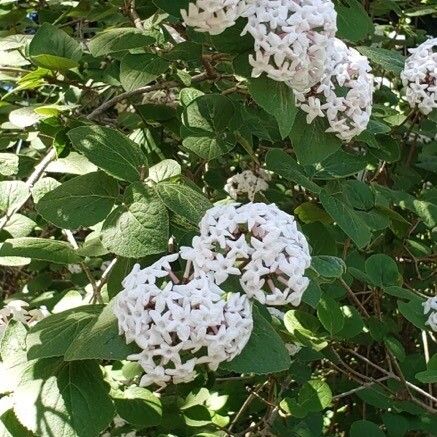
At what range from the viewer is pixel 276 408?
1.95 metres

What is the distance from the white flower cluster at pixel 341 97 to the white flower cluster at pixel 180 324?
470 millimetres

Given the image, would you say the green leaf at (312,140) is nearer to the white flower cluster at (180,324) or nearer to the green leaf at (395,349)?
the white flower cluster at (180,324)

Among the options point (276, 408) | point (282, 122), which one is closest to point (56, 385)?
point (282, 122)

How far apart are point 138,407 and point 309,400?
497 millimetres

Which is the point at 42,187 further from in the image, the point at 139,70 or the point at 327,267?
the point at 327,267

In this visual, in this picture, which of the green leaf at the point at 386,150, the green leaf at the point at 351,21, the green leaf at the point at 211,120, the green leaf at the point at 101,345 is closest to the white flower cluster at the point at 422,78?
the green leaf at the point at 386,150

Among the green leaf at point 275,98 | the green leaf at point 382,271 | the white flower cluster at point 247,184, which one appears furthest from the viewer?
the white flower cluster at point 247,184

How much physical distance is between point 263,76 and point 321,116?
0.55 feet

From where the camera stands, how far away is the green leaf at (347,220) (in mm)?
1561

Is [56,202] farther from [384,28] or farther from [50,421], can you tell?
[384,28]

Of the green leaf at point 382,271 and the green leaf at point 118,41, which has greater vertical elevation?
the green leaf at point 118,41

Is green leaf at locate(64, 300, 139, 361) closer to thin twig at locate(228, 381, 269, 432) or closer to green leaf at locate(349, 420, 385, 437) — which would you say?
thin twig at locate(228, 381, 269, 432)

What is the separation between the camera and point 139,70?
149 centimetres

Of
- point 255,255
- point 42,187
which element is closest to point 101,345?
point 255,255
